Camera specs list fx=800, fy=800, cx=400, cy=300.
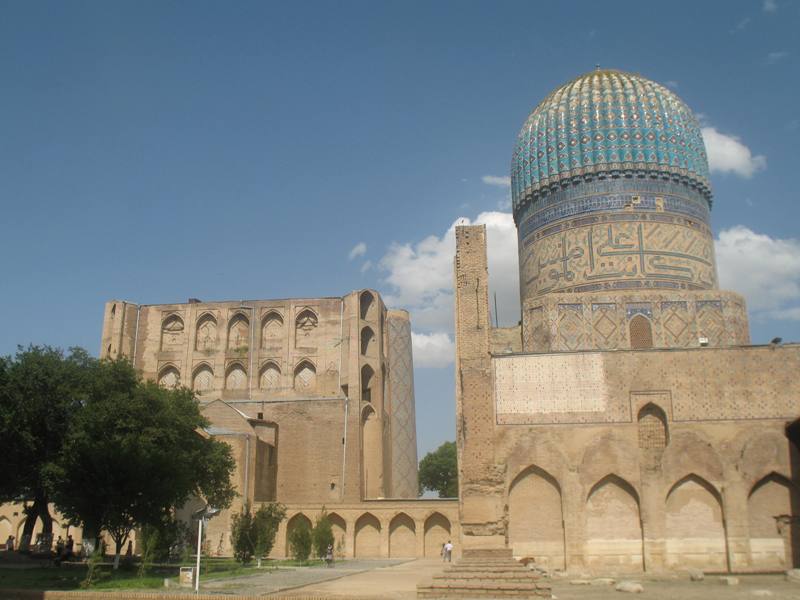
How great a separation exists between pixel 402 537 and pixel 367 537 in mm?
1266

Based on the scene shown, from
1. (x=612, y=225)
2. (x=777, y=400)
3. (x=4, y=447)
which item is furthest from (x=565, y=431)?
(x=4, y=447)

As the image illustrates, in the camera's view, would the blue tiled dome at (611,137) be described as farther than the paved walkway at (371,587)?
Yes

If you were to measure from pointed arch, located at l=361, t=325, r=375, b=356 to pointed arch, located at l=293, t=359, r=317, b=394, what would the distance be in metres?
2.27

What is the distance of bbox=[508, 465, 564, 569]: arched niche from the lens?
1706cm

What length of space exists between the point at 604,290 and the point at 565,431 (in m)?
4.80

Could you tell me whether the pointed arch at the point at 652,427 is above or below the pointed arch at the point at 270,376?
below

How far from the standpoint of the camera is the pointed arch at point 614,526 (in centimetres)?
1684

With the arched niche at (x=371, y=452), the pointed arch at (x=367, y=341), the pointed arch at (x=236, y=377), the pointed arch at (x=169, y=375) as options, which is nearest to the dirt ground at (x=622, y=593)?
the arched niche at (x=371, y=452)

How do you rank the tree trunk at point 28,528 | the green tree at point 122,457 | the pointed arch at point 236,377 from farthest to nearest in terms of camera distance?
the pointed arch at point 236,377, the tree trunk at point 28,528, the green tree at point 122,457

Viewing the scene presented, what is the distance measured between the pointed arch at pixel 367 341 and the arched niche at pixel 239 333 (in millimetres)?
5091

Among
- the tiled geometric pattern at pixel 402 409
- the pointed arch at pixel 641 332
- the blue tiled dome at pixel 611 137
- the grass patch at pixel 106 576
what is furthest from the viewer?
the tiled geometric pattern at pixel 402 409

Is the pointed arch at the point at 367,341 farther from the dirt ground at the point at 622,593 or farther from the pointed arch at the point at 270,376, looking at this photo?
the dirt ground at the point at 622,593

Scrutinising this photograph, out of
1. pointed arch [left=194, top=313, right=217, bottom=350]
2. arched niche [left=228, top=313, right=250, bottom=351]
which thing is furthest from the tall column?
pointed arch [left=194, top=313, right=217, bottom=350]

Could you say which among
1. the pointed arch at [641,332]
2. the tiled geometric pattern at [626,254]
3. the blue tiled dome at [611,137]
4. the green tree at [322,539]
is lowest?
the green tree at [322,539]
